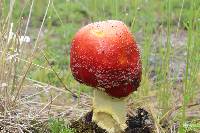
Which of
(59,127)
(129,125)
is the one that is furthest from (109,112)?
(59,127)

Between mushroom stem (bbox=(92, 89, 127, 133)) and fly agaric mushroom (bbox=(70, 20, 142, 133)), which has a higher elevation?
fly agaric mushroom (bbox=(70, 20, 142, 133))

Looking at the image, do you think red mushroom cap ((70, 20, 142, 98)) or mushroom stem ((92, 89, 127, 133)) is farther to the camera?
mushroom stem ((92, 89, 127, 133))

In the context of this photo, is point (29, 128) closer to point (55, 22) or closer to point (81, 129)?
point (81, 129)

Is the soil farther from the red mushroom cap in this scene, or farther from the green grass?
the red mushroom cap

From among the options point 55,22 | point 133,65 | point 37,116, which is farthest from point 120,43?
point 55,22

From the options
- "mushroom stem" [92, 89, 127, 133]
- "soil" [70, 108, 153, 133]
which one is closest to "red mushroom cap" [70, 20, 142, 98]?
"mushroom stem" [92, 89, 127, 133]

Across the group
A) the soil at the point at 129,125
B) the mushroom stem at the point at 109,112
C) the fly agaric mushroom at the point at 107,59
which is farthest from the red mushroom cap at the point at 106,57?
the soil at the point at 129,125

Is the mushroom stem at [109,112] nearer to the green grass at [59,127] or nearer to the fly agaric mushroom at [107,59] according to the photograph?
the fly agaric mushroom at [107,59]
